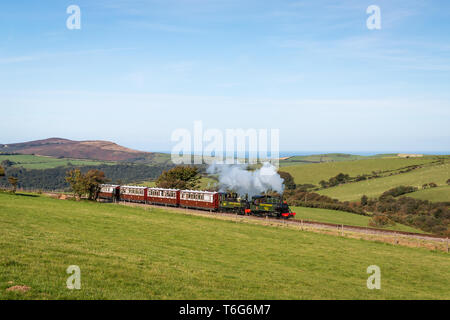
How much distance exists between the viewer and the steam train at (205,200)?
49.7 metres

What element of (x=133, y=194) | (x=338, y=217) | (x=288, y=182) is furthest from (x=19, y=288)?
(x=288, y=182)

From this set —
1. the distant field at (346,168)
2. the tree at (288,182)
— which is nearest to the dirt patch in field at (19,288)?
the tree at (288,182)

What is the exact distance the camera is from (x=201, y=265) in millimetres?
18578

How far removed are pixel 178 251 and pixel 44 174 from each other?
174862 millimetres

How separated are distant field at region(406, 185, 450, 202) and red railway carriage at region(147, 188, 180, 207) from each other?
5012 centimetres

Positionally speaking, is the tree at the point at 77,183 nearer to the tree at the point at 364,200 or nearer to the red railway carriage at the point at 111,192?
the red railway carriage at the point at 111,192

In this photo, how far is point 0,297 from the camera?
10117 mm

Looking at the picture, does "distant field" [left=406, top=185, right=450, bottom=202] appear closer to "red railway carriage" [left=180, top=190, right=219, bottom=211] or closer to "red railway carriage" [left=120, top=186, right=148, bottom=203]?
"red railway carriage" [left=180, top=190, right=219, bottom=211]

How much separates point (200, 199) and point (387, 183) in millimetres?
57360

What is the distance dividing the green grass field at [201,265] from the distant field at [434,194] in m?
43.4

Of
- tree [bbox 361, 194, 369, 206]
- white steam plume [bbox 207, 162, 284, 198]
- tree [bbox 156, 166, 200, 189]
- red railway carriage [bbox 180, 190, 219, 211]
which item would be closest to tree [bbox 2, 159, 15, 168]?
tree [bbox 156, 166, 200, 189]

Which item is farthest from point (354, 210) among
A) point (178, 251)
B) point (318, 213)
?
point (178, 251)

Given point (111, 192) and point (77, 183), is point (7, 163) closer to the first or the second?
point (111, 192)
